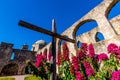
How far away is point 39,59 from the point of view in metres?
9.16

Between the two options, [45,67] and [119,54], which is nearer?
[119,54]

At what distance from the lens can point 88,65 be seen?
277 inches

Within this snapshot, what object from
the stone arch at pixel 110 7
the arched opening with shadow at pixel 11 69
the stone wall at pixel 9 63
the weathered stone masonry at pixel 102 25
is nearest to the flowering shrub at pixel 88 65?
the weathered stone masonry at pixel 102 25

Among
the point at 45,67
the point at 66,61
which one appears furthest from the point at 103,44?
the point at 45,67

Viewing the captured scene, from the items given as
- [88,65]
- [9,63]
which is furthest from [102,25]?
[9,63]

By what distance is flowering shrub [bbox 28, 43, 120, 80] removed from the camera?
21.0ft

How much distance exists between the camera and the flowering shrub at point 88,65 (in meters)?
6.41

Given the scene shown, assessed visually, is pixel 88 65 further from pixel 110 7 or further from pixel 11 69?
pixel 11 69

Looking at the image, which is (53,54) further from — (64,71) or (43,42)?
(43,42)

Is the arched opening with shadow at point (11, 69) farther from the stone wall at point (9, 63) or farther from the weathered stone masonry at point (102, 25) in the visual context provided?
the weathered stone masonry at point (102, 25)

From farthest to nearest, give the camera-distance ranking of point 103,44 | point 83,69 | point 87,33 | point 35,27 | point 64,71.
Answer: point 87,33 → point 103,44 → point 64,71 → point 83,69 → point 35,27

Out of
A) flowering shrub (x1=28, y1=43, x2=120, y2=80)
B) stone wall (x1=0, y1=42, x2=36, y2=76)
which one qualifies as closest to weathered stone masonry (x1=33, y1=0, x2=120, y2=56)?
flowering shrub (x1=28, y1=43, x2=120, y2=80)

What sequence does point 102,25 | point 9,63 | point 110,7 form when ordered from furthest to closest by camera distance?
point 9,63, point 102,25, point 110,7

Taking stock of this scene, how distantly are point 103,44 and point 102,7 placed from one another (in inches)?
183
